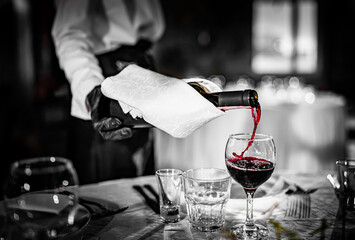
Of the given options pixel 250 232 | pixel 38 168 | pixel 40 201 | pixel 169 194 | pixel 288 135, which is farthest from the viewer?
pixel 288 135

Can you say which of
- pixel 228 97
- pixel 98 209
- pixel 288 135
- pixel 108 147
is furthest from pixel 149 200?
pixel 288 135

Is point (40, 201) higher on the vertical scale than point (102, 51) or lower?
lower

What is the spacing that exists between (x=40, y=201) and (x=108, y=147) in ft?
4.01

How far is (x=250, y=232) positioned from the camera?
2.95ft

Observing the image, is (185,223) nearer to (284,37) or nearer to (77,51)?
(77,51)

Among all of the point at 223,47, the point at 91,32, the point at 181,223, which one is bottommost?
the point at 181,223

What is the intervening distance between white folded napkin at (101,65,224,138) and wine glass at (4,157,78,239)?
36 cm

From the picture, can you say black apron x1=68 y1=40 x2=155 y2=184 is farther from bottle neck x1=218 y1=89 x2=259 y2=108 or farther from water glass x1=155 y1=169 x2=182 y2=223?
bottle neck x1=218 y1=89 x2=259 y2=108

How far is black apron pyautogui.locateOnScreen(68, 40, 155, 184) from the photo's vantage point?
182cm

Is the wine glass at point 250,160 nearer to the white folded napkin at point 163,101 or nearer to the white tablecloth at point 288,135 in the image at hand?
the white folded napkin at point 163,101

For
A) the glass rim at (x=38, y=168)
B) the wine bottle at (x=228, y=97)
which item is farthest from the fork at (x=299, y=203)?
the glass rim at (x=38, y=168)

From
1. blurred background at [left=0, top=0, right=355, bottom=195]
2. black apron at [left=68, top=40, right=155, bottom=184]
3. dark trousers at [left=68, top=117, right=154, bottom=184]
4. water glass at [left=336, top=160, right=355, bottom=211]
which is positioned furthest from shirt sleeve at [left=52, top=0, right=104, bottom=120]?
blurred background at [left=0, top=0, right=355, bottom=195]

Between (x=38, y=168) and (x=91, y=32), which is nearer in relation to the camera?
(x=38, y=168)

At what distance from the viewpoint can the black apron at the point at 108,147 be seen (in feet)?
5.98
